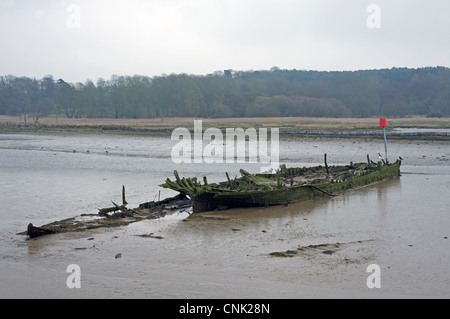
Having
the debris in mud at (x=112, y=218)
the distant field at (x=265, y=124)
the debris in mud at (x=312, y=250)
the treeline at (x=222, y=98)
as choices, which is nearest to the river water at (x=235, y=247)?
the debris in mud at (x=312, y=250)

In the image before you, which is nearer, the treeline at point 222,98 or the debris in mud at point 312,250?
the debris in mud at point 312,250

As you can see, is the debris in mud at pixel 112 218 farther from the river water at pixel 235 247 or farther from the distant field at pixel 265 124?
the distant field at pixel 265 124

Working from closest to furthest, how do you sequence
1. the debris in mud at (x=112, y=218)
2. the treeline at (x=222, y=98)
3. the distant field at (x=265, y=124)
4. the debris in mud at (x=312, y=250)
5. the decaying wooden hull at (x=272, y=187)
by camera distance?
the debris in mud at (x=312, y=250), the debris in mud at (x=112, y=218), the decaying wooden hull at (x=272, y=187), the distant field at (x=265, y=124), the treeline at (x=222, y=98)

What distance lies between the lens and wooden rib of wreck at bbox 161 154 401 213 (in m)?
16.0

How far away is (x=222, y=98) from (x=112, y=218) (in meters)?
79.1

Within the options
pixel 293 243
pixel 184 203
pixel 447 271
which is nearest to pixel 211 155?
pixel 184 203

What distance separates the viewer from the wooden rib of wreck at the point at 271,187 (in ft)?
52.6

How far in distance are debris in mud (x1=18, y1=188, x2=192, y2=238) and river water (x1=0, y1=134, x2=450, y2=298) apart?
0.32m

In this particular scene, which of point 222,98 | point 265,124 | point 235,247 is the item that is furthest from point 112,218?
point 222,98

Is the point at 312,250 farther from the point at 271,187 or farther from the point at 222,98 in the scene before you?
the point at 222,98

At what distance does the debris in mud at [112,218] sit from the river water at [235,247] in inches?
12.4

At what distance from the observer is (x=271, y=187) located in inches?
704

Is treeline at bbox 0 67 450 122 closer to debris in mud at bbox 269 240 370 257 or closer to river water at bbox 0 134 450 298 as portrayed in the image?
river water at bbox 0 134 450 298

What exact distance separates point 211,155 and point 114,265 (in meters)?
22.8
